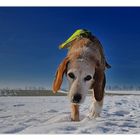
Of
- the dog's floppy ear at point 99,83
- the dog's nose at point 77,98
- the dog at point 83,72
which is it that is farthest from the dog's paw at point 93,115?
the dog's nose at point 77,98

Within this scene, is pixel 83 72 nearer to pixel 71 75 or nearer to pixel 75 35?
pixel 71 75

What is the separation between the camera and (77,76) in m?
3.88

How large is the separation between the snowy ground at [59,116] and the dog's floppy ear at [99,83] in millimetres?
90

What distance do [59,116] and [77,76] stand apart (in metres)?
0.43

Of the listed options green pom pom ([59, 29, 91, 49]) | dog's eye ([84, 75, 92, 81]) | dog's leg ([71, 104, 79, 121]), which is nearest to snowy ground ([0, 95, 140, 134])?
dog's leg ([71, 104, 79, 121])

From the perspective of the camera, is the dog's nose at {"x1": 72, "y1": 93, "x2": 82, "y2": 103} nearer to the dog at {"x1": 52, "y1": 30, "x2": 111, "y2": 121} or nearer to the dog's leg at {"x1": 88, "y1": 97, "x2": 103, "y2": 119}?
the dog at {"x1": 52, "y1": 30, "x2": 111, "y2": 121}

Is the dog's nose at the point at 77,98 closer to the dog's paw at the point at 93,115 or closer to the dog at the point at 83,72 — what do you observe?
the dog at the point at 83,72

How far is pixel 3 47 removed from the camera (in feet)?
13.3

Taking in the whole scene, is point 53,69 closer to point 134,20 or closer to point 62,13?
point 62,13

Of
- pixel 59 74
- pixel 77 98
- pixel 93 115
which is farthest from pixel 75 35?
pixel 93 115

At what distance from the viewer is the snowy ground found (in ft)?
12.9

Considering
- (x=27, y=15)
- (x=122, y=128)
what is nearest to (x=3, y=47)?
(x=27, y=15)
